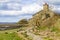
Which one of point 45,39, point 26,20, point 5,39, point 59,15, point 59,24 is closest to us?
point 45,39

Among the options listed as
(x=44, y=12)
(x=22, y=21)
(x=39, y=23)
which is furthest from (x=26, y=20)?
(x=39, y=23)

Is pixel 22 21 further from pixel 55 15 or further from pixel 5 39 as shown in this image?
pixel 5 39

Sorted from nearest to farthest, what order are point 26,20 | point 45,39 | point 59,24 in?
point 45,39
point 59,24
point 26,20

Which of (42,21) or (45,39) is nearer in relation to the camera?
(45,39)

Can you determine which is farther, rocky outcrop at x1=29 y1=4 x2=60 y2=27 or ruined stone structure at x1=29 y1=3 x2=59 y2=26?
ruined stone structure at x1=29 y1=3 x2=59 y2=26

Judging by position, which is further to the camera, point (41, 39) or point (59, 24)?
point (59, 24)

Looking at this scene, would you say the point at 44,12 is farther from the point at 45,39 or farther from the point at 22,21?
the point at 45,39

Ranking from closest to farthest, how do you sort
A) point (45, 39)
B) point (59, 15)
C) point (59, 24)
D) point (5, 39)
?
point (45, 39), point (5, 39), point (59, 24), point (59, 15)

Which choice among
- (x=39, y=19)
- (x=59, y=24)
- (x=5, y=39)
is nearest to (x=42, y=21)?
(x=39, y=19)

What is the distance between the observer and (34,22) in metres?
74.1

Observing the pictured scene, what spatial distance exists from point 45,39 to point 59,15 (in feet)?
Result: 102

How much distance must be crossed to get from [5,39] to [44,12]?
37444 millimetres

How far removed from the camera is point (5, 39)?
42.9 meters

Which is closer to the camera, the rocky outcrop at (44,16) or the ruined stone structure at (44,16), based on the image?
the rocky outcrop at (44,16)
